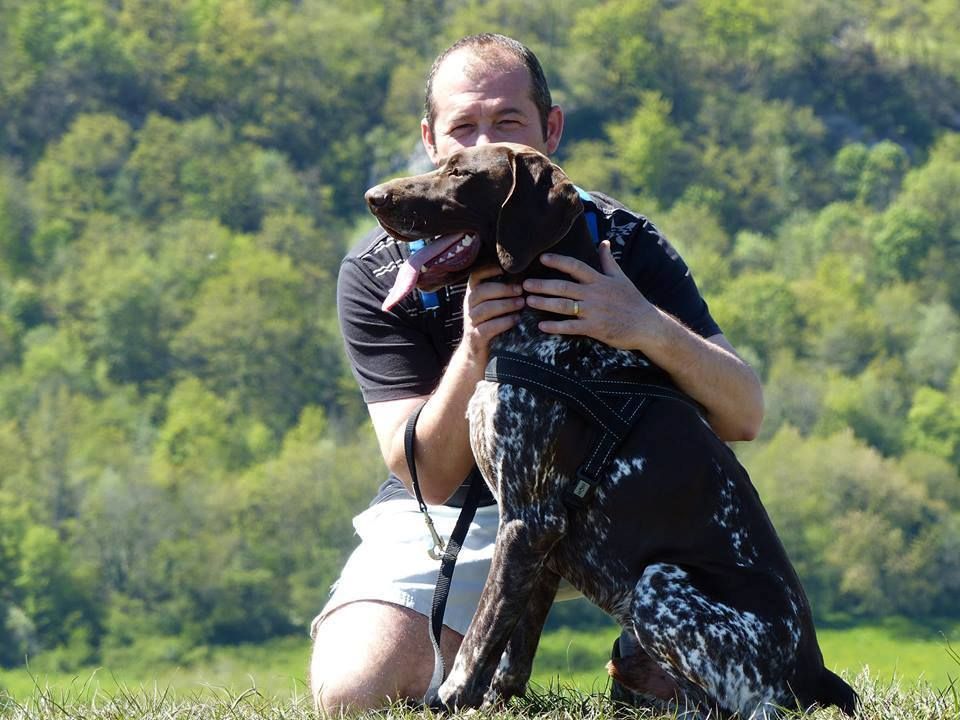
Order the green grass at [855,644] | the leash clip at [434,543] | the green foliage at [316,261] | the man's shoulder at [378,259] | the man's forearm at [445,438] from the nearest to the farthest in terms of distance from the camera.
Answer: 1. the man's forearm at [445,438]
2. the leash clip at [434,543]
3. the man's shoulder at [378,259]
4. the green grass at [855,644]
5. the green foliage at [316,261]

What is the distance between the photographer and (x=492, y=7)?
12938 centimetres

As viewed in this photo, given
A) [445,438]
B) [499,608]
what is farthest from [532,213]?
[499,608]

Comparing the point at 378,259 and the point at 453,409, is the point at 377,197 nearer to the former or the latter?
the point at 453,409

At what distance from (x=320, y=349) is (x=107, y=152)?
103 ft

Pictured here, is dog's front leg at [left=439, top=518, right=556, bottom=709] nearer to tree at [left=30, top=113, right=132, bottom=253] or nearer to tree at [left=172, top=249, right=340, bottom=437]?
tree at [left=172, top=249, right=340, bottom=437]

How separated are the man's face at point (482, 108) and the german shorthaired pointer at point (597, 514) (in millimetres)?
566

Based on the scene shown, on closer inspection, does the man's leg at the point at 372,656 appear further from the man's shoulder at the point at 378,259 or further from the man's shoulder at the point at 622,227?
the man's shoulder at the point at 622,227

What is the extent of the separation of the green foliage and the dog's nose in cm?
6795

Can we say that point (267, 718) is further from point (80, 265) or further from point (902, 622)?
point (80, 265)

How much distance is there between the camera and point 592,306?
4.50 meters

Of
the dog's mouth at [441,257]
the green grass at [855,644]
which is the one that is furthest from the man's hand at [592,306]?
the green grass at [855,644]

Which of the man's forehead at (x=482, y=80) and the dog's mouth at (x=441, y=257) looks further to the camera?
the man's forehead at (x=482, y=80)

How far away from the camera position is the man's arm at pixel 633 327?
4504mm

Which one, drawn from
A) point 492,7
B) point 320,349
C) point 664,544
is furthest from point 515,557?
point 492,7
